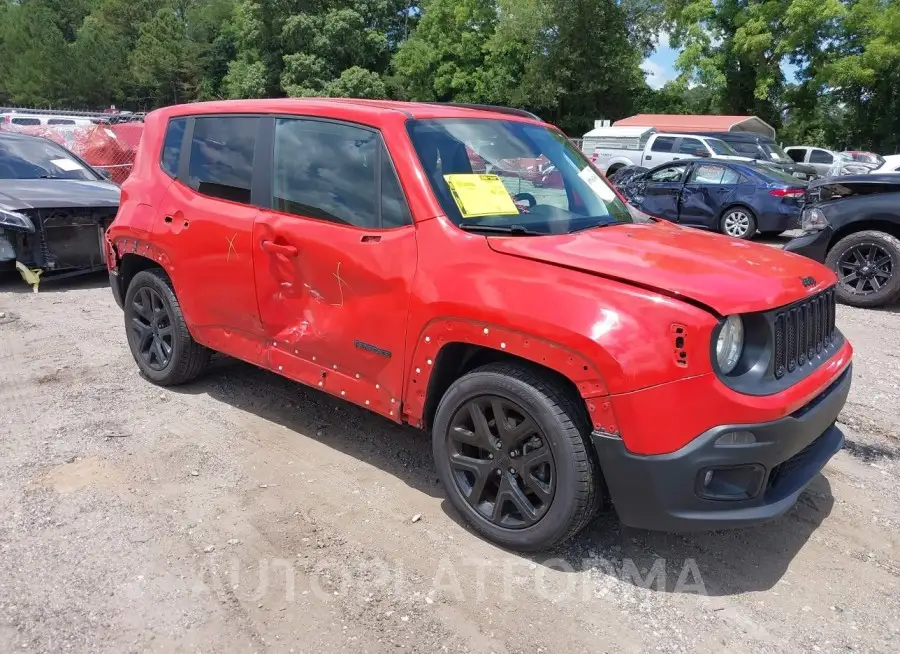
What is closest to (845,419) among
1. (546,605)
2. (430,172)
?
(546,605)

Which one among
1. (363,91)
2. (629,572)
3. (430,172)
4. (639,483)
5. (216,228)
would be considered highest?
(363,91)

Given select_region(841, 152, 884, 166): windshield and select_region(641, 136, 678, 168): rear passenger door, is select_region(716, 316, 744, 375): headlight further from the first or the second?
select_region(841, 152, 884, 166): windshield

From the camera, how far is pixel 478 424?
9.81ft

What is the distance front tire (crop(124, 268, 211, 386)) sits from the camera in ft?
14.9

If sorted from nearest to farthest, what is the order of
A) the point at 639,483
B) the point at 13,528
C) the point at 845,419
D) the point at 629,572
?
the point at 639,483 → the point at 629,572 → the point at 13,528 → the point at 845,419

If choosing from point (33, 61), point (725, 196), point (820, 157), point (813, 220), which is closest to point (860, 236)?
point (813, 220)

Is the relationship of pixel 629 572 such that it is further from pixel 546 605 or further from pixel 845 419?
pixel 845 419

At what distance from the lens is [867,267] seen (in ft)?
23.4

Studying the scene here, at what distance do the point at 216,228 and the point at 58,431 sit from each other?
1552 millimetres

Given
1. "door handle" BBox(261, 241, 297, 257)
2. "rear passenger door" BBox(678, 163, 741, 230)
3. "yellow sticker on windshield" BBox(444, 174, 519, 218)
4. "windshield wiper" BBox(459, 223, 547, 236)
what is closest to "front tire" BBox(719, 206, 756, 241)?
"rear passenger door" BBox(678, 163, 741, 230)

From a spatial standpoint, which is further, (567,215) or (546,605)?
(567,215)

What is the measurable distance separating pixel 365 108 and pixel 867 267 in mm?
5917

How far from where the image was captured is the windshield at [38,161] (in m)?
8.48

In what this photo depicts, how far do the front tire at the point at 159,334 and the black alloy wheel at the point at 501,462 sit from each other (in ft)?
7.48
